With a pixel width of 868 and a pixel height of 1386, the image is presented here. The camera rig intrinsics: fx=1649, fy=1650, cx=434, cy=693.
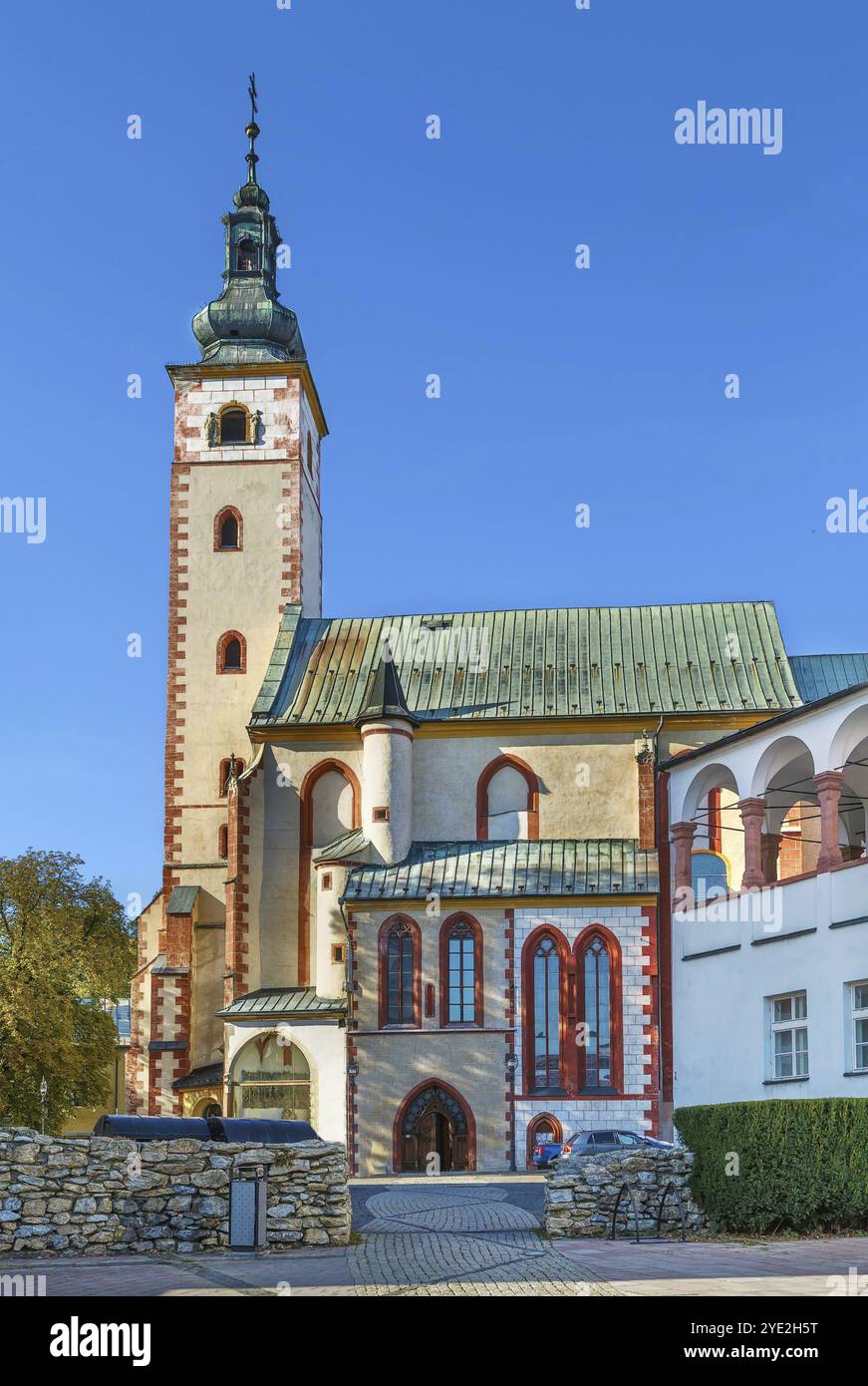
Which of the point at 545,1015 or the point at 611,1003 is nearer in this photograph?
the point at 611,1003

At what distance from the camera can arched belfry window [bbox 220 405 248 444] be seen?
54969 millimetres

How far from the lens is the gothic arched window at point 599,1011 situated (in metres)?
42.9

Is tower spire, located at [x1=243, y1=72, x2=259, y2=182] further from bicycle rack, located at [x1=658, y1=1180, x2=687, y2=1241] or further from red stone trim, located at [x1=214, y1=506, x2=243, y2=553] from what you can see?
bicycle rack, located at [x1=658, y1=1180, x2=687, y2=1241]

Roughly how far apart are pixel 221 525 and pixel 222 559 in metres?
1.15

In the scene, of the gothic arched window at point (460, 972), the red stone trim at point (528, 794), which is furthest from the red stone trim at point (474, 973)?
the red stone trim at point (528, 794)

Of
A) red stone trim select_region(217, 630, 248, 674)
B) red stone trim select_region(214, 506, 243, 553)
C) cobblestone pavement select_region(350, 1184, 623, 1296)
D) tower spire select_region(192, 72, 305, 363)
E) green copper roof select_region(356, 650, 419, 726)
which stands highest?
tower spire select_region(192, 72, 305, 363)

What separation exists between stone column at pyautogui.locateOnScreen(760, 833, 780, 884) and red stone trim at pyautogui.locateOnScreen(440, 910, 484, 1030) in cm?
786

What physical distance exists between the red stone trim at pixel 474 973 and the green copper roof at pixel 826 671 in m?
12.9

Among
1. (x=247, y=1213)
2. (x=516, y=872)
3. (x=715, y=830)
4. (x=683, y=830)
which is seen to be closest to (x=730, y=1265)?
(x=247, y=1213)

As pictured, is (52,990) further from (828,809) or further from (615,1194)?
(615,1194)

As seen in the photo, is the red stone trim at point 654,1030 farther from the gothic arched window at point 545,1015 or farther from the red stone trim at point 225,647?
the red stone trim at point 225,647

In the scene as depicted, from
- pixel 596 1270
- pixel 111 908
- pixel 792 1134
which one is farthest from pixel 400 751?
pixel 596 1270

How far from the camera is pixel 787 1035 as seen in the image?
107 feet

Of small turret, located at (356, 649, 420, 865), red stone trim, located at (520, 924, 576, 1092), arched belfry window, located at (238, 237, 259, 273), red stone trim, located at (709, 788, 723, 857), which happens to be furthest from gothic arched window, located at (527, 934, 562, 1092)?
arched belfry window, located at (238, 237, 259, 273)
